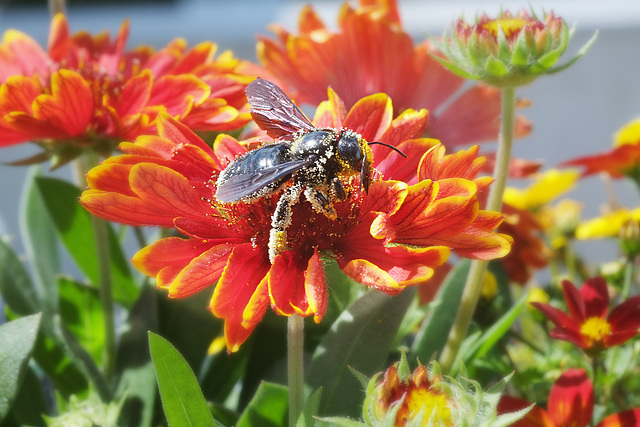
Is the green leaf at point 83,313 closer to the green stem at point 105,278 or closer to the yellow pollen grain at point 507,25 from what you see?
the green stem at point 105,278

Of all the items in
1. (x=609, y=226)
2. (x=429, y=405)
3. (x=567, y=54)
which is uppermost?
(x=429, y=405)

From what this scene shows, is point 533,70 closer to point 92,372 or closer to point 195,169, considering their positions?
point 195,169

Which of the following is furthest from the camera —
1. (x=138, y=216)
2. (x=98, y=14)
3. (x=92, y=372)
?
(x=98, y=14)

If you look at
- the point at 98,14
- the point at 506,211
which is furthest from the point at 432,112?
the point at 98,14

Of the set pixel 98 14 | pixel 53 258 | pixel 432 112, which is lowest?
pixel 98 14

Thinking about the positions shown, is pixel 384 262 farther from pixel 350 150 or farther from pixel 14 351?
pixel 14 351

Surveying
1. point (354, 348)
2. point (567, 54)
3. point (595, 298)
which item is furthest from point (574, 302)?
point (567, 54)
